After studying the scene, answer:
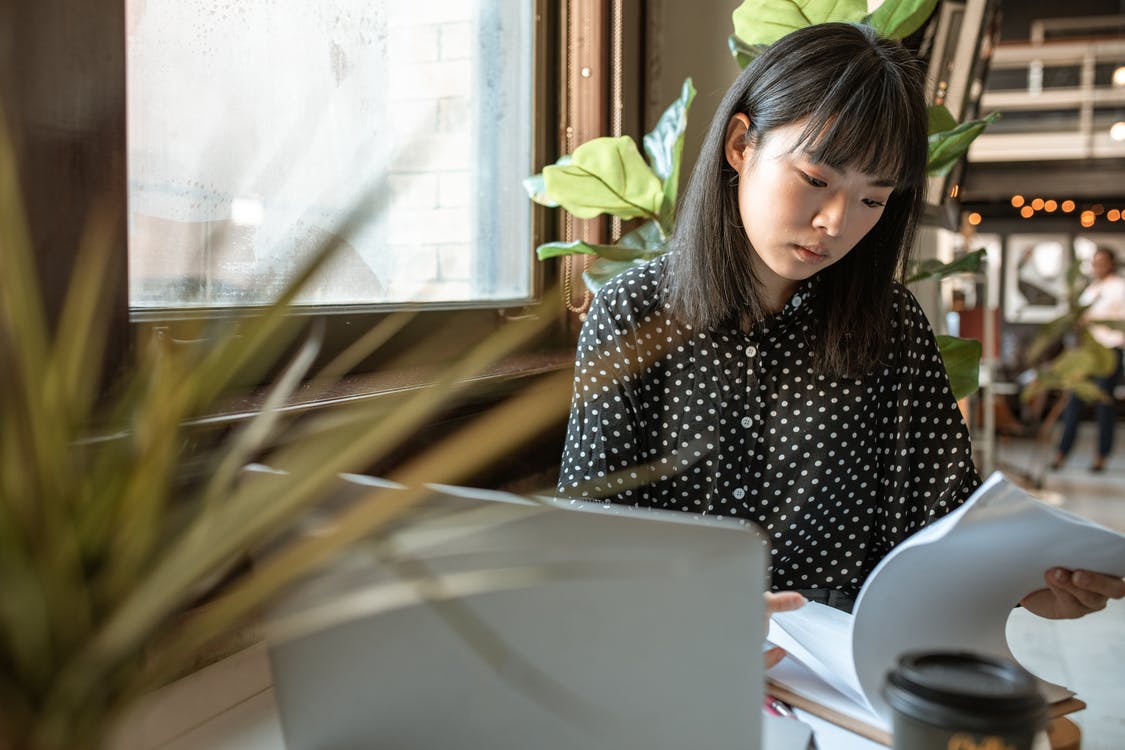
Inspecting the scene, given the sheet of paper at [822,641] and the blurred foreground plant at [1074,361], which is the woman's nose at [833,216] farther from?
the blurred foreground plant at [1074,361]

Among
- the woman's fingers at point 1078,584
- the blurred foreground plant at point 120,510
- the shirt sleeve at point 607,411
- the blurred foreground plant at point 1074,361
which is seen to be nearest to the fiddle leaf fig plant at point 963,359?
the shirt sleeve at point 607,411

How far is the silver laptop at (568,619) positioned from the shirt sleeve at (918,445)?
3.24 ft

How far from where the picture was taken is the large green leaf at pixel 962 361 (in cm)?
183

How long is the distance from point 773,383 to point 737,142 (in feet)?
1.13

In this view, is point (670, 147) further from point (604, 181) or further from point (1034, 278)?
point (1034, 278)

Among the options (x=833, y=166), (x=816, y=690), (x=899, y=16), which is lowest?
(x=816, y=690)

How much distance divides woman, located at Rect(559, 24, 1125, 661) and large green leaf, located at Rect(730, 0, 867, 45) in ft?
1.01

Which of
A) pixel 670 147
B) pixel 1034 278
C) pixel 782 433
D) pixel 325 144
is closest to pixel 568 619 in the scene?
pixel 782 433

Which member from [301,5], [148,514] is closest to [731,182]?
A: [301,5]

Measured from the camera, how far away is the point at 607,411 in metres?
1.35

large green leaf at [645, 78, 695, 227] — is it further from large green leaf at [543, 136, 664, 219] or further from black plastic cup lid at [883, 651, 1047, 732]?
black plastic cup lid at [883, 651, 1047, 732]

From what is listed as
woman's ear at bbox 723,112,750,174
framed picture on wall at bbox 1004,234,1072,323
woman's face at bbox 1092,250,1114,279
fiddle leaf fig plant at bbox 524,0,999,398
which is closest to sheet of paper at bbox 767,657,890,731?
woman's ear at bbox 723,112,750,174

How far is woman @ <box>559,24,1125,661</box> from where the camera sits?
4.44ft

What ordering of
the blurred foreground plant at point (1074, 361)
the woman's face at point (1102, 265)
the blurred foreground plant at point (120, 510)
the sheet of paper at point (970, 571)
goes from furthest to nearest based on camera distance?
the woman's face at point (1102, 265), the blurred foreground plant at point (1074, 361), the sheet of paper at point (970, 571), the blurred foreground plant at point (120, 510)
